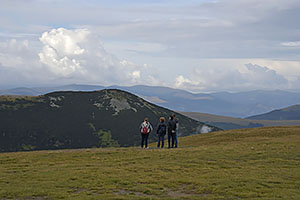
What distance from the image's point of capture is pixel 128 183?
2109 centimetres

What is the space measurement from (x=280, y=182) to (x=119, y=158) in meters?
16.2

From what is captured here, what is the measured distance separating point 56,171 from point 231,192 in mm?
13267

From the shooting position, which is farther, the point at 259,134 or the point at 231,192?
the point at 259,134

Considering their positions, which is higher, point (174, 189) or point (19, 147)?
point (174, 189)

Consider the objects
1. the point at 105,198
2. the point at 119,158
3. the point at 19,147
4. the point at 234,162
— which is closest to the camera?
the point at 105,198

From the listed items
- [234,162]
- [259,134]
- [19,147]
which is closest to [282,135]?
[259,134]

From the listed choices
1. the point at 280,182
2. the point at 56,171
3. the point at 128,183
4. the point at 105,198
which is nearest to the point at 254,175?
the point at 280,182

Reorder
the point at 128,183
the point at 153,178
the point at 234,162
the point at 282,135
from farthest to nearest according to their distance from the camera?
1. the point at 282,135
2. the point at 234,162
3. the point at 153,178
4. the point at 128,183

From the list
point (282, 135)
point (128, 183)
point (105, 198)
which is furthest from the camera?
point (282, 135)

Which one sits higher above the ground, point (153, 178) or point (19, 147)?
point (153, 178)

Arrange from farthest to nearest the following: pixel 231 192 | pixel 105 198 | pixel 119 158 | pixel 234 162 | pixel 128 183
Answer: pixel 119 158 < pixel 234 162 < pixel 128 183 < pixel 231 192 < pixel 105 198

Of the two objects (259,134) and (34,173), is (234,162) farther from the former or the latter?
(259,134)

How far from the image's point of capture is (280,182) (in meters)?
21.4

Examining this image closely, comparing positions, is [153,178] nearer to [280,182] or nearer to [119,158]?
[280,182]
